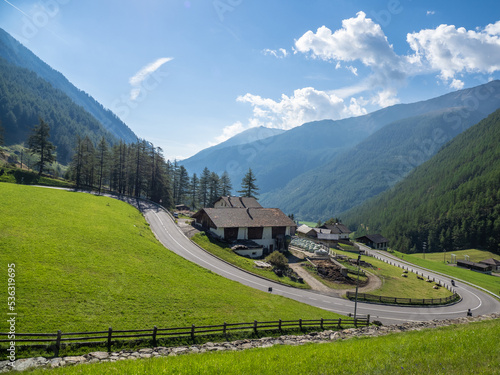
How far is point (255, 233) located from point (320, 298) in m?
21.7

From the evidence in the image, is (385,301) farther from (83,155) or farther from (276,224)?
(83,155)

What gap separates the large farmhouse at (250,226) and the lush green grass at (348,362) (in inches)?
1464

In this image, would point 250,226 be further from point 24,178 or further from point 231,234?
point 24,178

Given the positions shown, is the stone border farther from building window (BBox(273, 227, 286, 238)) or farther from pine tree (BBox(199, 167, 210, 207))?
pine tree (BBox(199, 167, 210, 207))

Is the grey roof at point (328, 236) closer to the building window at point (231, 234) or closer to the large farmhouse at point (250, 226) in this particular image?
the large farmhouse at point (250, 226)

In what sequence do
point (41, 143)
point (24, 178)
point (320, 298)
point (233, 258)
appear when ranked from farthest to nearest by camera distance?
1. point (41, 143)
2. point (24, 178)
3. point (233, 258)
4. point (320, 298)

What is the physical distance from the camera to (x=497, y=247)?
132 m

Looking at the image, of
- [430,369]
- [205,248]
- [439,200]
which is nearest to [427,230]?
[439,200]

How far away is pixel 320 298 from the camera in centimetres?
3762

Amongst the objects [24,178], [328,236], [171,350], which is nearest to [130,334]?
[171,350]

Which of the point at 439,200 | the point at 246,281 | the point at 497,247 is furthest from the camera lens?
the point at 439,200

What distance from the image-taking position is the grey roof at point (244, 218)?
53909 mm

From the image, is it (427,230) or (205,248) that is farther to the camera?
(427,230)

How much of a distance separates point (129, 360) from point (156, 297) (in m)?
9.27
